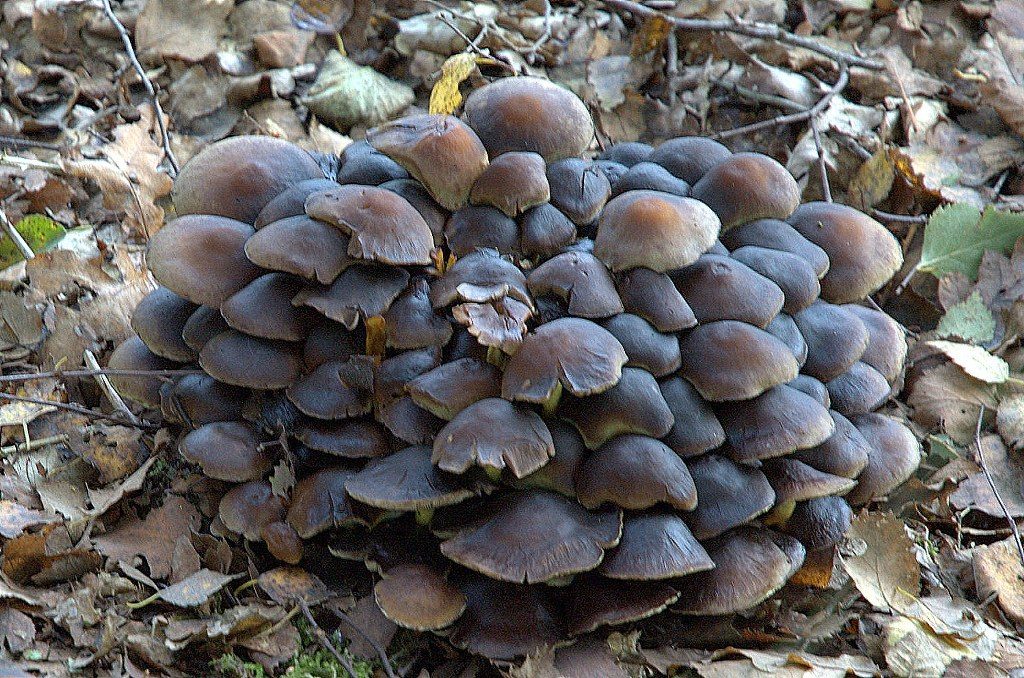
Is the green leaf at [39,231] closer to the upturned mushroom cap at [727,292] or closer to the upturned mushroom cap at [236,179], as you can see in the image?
the upturned mushroom cap at [236,179]

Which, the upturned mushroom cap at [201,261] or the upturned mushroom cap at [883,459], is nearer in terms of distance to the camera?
the upturned mushroom cap at [201,261]

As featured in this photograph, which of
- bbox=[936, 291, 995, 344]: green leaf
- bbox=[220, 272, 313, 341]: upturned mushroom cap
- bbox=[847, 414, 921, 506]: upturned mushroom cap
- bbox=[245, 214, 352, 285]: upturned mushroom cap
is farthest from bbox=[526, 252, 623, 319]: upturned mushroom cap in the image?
bbox=[936, 291, 995, 344]: green leaf

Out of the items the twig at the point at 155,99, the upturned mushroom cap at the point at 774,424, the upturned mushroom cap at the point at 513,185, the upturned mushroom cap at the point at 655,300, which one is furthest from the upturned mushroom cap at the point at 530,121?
the twig at the point at 155,99

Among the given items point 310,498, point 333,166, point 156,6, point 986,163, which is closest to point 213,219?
point 333,166

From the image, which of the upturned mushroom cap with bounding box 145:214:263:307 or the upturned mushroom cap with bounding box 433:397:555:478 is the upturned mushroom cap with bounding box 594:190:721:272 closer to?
the upturned mushroom cap with bounding box 433:397:555:478

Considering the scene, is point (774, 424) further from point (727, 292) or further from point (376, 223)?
point (376, 223)

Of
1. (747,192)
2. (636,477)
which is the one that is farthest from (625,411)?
(747,192)
